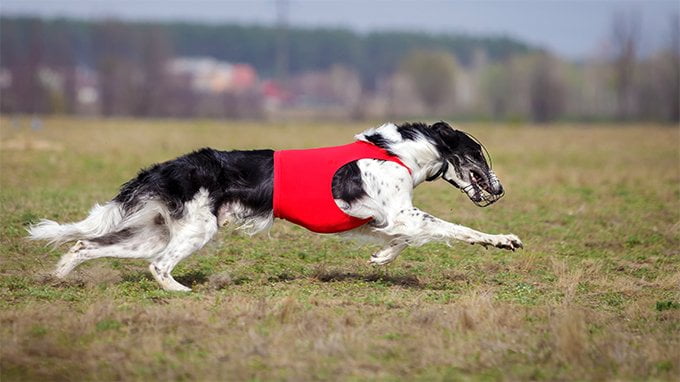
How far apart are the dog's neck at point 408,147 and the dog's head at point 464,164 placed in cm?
11

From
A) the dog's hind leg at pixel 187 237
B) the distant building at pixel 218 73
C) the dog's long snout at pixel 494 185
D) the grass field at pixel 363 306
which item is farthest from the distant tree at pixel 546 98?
the dog's hind leg at pixel 187 237

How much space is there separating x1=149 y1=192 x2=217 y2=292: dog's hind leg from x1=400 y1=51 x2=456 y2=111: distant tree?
329 ft

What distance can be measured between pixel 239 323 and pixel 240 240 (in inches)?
169

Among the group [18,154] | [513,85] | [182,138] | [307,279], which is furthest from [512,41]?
[307,279]

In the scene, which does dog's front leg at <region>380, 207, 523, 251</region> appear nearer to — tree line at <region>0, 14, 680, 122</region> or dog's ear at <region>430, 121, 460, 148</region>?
dog's ear at <region>430, 121, 460, 148</region>

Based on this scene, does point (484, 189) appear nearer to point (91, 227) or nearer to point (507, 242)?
point (507, 242)

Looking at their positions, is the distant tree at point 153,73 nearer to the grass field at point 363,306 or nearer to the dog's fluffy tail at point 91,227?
the grass field at point 363,306

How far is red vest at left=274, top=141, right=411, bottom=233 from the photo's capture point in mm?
8820

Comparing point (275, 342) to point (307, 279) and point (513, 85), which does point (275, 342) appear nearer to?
point (307, 279)

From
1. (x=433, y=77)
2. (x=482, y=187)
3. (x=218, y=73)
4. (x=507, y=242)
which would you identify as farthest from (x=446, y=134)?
(x=218, y=73)

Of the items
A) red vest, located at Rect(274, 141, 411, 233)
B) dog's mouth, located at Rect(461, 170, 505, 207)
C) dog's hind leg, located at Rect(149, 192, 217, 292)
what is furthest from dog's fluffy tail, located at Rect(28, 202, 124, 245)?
dog's mouth, located at Rect(461, 170, 505, 207)

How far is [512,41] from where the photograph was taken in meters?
190

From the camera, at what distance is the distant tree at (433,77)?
11194cm

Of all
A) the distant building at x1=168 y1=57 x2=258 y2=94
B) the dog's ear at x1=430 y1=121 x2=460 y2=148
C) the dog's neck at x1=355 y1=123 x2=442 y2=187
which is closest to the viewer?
the dog's neck at x1=355 y1=123 x2=442 y2=187
